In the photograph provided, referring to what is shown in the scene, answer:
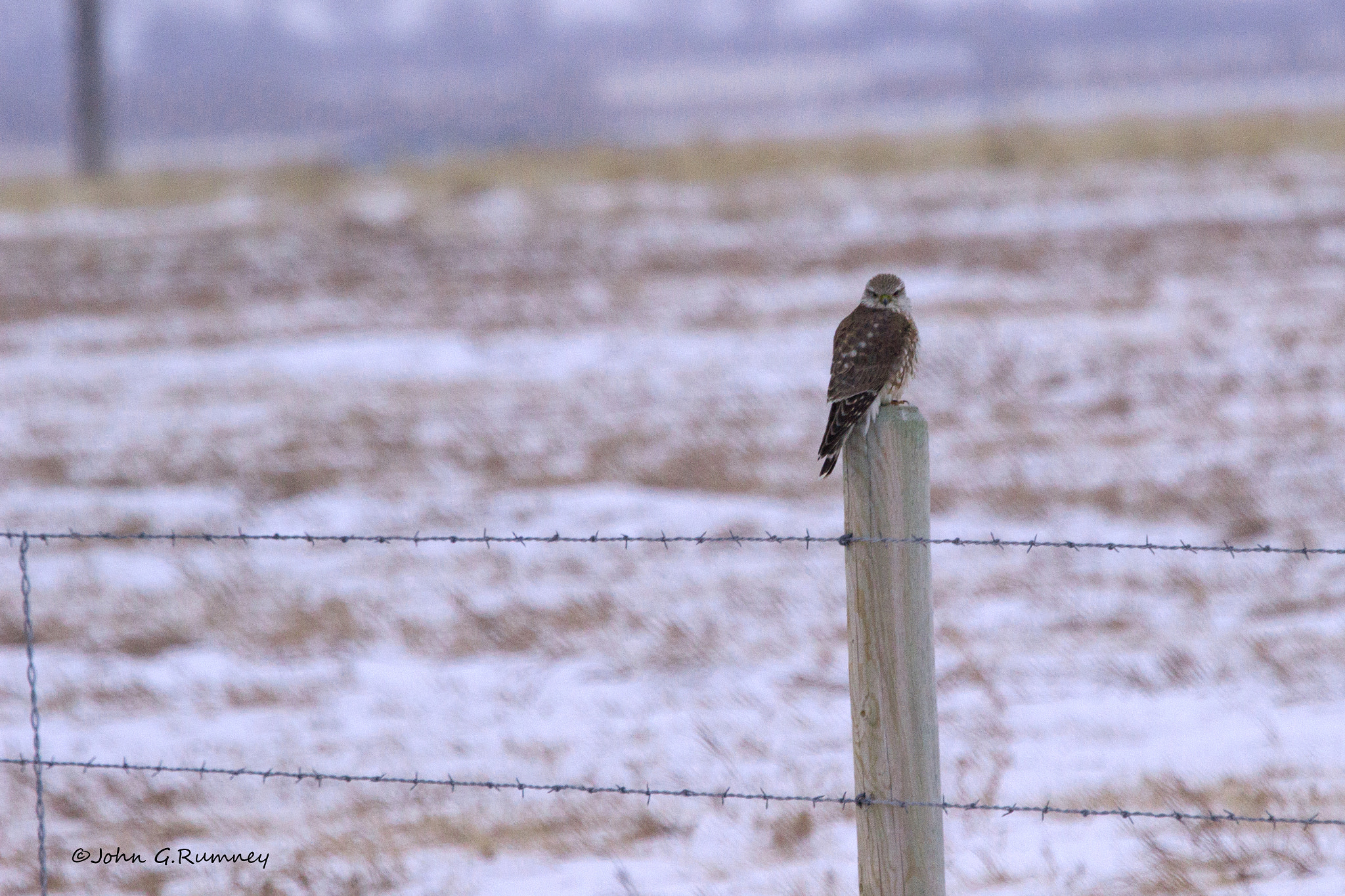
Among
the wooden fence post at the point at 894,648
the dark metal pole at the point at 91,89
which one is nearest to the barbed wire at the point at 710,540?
the wooden fence post at the point at 894,648

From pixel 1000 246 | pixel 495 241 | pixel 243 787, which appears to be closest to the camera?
pixel 243 787

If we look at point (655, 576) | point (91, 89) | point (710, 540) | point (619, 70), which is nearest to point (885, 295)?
point (710, 540)

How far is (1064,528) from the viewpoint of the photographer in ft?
27.1

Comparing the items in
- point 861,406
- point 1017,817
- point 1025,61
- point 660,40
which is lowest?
point 1017,817

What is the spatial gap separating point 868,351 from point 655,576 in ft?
12.5

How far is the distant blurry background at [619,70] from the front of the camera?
76.0m

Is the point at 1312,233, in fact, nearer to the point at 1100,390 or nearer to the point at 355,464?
the point at 1100,390

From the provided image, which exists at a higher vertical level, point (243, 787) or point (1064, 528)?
point (1064, 528)

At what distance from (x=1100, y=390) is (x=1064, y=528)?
3.64m

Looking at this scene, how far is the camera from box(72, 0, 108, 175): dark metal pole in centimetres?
3356

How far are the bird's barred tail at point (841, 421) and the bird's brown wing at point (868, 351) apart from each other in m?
0.04

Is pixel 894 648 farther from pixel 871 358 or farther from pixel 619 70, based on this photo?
pixel 619 70

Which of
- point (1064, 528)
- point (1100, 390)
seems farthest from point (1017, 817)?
point (1100, 390)

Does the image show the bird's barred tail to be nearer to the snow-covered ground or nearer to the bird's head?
the bird's head
